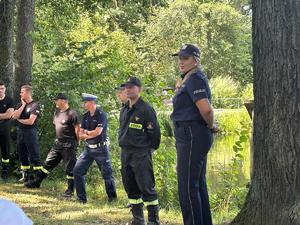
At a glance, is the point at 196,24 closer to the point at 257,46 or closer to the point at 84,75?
the point at 84,75

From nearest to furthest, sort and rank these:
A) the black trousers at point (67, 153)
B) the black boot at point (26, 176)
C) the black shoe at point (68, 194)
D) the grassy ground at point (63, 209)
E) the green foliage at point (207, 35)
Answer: the grassy ground at point (63, 209)
the black shoe at point (68, 194)
the black trousers at point (67, 153)
the black boot at point (26, 176)
the green foliage at point (207, 35)

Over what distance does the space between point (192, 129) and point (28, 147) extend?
601 cm

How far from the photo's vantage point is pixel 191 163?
214 inches

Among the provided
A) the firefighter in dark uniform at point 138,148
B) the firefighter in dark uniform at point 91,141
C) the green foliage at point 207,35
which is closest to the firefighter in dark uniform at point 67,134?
the firefighter in dark uniform at point 91,141

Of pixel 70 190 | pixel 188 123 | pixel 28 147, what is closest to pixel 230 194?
pixel 70 190

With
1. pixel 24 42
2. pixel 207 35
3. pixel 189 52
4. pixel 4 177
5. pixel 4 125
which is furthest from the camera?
pixel 207 35

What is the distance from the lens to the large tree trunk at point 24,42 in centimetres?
1241

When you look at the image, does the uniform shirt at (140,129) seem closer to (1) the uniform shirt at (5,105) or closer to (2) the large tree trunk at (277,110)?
(2) the large tree trunk at (277,110)

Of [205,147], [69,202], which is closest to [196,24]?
[69,202]

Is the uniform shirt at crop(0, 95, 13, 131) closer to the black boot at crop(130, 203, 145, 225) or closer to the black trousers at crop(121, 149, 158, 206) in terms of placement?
the black trousers at crop(121, 149, 158, 206)

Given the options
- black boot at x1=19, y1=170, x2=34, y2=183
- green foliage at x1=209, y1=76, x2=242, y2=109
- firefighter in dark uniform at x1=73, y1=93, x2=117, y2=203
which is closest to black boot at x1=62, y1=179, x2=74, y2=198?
firefighter in dark uniform at x1=73, y1=93, x2=117, y2=203

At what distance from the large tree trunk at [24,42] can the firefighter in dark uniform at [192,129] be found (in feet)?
24.5

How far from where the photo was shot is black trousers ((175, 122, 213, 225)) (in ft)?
17.8

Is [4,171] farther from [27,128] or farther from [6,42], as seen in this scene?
[6,42]
